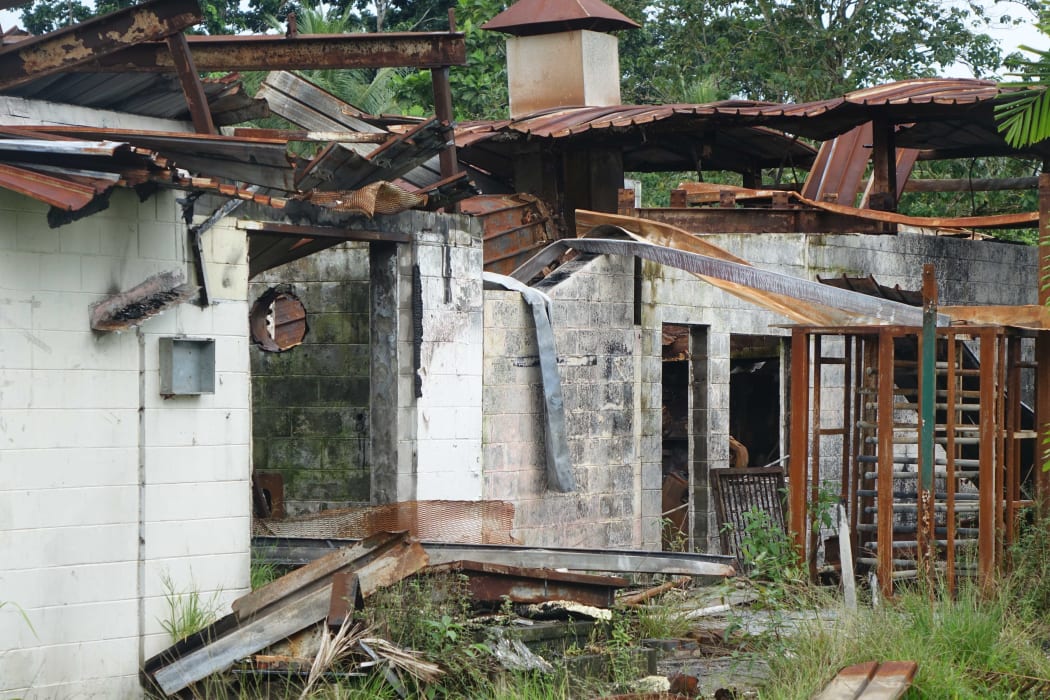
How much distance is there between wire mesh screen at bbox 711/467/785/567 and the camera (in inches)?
504

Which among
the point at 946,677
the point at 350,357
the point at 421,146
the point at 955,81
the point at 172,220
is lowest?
the point at 946,677

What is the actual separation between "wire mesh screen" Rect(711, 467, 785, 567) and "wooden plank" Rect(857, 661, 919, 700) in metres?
5.39

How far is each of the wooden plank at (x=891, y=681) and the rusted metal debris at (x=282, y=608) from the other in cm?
249

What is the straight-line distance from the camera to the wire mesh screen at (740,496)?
12.8 m

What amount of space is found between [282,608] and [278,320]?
3.58m

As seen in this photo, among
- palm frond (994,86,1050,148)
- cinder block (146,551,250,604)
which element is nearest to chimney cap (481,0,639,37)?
cinder block (146,551,250,604)

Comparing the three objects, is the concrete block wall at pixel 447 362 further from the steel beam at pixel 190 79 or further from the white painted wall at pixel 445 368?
the steel beam at pixel 190 79

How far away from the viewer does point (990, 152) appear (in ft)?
56.2

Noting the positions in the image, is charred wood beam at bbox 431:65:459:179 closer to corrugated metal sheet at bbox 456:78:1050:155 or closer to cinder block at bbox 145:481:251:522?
cinder block at bbox 145:481:251:522

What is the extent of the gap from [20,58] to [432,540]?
4.10 m

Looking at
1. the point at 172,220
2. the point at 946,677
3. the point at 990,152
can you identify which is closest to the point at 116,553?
the point at 172,220

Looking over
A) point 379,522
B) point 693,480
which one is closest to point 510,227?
point 693,480

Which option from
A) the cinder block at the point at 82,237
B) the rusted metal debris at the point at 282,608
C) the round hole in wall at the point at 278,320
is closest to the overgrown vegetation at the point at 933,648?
the rusted metal debris at the point at 282,608

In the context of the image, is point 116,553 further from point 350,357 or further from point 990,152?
point 990,152
